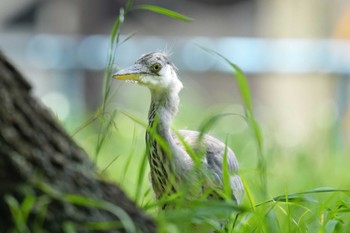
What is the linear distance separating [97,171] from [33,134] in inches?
8.8

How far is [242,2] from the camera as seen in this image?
41.2ft

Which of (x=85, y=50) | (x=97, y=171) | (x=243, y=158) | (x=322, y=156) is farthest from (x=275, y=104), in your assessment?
(x=97, y=171)

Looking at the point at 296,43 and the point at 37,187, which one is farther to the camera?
the point at 296,43

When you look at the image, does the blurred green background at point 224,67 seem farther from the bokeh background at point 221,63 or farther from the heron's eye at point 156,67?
the heron's eye at point 156,67

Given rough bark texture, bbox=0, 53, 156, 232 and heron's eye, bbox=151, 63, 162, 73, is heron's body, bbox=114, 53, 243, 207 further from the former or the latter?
rough bark texture, bbox=0, 53, 156, 232

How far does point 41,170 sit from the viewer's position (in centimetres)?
251

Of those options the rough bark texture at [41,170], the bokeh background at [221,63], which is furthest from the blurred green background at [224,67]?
the rough bark texture at [41,170]

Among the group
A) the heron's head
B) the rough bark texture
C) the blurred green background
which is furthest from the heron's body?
the blurred green background

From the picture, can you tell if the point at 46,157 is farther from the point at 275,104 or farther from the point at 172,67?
the point at 275,104

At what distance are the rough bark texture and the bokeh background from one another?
127 inches

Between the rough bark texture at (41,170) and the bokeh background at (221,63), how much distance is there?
3221 millimetres

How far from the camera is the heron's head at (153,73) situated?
4.23 meters

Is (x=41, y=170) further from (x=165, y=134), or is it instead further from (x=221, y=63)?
Answer: (x=221, y=63)

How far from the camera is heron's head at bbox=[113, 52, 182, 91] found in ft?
13.9
